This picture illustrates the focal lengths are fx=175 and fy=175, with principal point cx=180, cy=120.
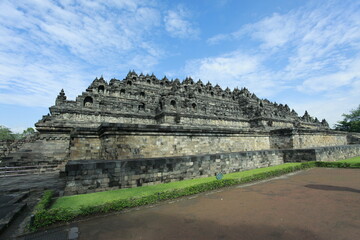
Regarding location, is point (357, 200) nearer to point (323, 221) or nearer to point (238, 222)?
Result: point (323, 221)

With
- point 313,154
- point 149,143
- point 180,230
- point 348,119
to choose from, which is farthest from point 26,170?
point 348,119

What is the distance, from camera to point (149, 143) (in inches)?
342

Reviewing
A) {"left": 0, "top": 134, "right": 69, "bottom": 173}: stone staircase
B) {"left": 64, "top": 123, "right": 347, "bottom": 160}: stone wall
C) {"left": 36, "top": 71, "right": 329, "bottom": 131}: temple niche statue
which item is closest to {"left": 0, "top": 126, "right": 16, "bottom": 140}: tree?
{"left": 36, "top": 71, "right": 329, "bottom": 131}: temple niche statue

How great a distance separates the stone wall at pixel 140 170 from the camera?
4.96 metres

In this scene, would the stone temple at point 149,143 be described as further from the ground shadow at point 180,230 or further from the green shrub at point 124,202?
the ground shadow at point 180,230

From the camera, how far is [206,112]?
21.4 meters

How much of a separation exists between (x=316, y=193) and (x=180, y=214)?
170 inches

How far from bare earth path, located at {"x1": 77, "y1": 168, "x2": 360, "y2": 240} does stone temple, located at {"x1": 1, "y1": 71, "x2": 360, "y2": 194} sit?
5.10ft

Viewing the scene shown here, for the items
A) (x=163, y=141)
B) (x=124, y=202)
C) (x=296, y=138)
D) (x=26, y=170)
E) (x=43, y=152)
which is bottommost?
(x=124, y=202)

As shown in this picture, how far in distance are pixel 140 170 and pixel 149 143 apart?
2.89 metres

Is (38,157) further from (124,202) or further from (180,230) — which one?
(180,230)

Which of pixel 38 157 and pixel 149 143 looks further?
pixel 38 157

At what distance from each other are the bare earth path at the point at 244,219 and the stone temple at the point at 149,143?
1554mm

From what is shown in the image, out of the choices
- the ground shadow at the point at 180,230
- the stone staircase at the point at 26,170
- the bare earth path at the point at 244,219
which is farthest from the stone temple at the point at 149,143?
the ground shadow at the point at 180,230
